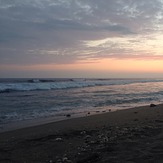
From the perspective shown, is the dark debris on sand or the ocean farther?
the ocean

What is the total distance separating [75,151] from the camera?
236 inches

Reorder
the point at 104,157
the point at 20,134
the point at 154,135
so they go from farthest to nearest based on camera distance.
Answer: the point at 20,134 → the point at 154,135 → the point at 104,157

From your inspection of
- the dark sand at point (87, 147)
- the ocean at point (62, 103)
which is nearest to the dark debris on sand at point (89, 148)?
the dark sand at point (87, 147)

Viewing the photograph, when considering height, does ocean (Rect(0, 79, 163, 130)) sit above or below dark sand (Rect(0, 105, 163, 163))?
below

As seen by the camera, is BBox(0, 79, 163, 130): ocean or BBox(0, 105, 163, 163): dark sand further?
BBox(0, 79, 163, 130): ocean

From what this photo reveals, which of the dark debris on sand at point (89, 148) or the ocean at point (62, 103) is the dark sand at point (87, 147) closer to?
the dark debris on sand at point (89, 148)

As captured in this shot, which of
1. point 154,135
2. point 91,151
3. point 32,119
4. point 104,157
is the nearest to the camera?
point 104,157

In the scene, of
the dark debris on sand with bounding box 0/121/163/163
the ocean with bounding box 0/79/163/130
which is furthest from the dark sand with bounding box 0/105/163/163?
the ocean with bounding box 0/79/163/130

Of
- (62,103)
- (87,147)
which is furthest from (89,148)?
(62,103)

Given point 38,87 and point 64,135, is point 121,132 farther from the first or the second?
point 38,87

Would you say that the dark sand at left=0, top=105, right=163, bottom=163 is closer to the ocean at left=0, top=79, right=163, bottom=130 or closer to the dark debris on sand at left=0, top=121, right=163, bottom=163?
the dark debris on sand at left=0, top=121, right=163, bottom=163

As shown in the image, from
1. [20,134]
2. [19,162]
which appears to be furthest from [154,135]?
[20,134]

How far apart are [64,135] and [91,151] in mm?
2193

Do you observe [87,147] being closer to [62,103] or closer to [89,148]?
[89,148]
